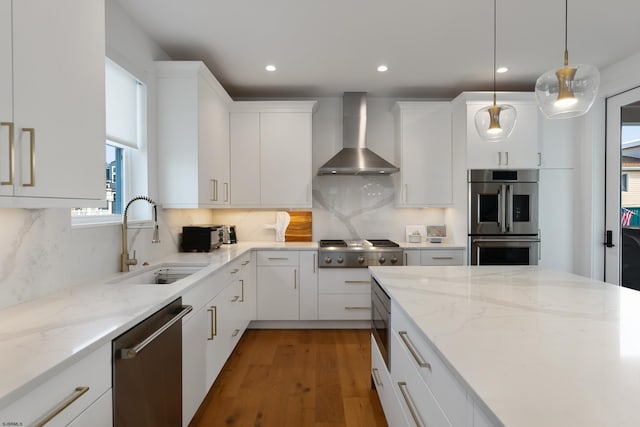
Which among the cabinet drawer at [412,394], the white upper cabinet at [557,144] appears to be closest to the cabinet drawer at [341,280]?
the cabinet drawer at [412,394]

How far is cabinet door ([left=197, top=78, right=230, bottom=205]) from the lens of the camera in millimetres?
2867

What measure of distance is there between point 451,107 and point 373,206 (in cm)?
141

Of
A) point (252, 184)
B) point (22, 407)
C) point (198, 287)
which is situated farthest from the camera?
point (252, 184)

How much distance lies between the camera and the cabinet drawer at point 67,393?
798 millimetres

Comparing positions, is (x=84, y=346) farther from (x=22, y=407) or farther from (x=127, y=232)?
(x=127, y=232)

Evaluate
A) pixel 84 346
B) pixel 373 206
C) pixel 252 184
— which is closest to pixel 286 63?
pixel 252 184

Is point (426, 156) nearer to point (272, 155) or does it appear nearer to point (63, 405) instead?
point (272, 155)

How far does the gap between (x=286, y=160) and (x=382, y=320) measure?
225cm

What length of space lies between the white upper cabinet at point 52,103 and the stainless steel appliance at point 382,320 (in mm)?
1469

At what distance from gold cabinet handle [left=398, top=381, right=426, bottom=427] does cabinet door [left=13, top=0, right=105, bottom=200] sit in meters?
1.55

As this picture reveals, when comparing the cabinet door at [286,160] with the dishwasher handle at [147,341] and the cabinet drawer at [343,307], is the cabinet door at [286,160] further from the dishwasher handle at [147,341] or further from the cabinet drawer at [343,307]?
the dishwasher handle at [147,341]

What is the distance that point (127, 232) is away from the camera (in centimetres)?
225

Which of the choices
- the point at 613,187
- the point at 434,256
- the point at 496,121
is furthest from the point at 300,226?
the point at 613,187

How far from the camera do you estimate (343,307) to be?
3498 mm
